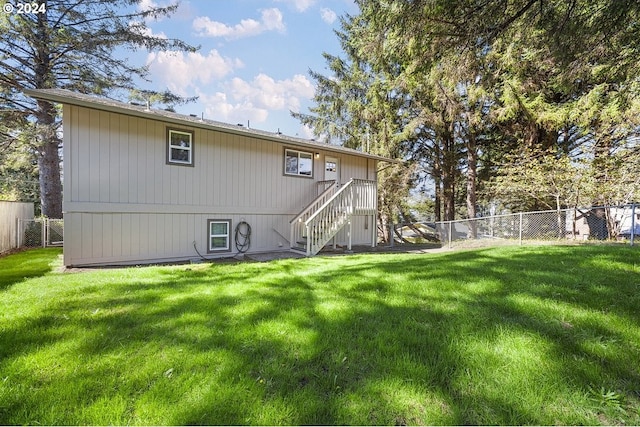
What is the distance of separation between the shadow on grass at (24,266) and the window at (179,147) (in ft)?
11.6

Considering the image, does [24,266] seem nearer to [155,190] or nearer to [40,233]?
[155,190]

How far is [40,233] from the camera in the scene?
32.5 ft

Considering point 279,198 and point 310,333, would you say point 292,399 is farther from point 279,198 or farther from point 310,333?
point 279,198

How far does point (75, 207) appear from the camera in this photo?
6297mm

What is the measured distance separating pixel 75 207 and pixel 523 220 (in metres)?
12.4

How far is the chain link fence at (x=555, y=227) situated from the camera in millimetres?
8852

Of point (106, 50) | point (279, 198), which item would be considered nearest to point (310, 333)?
point (279, 198)

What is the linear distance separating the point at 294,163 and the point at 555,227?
28.1 feet

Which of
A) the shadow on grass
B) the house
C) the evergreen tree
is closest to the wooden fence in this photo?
the shadow on grass

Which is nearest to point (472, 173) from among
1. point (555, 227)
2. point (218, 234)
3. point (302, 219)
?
point (555, 227)

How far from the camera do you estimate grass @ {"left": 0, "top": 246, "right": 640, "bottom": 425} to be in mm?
1613

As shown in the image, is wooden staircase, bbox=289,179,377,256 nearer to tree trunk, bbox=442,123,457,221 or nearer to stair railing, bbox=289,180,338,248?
stair railing, bbox=289,180,338,248

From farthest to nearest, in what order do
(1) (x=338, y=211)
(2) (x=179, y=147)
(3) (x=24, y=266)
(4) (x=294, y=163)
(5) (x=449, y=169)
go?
1. (5) (x=449, y=169)
2. (4) (x=294, y=163)
3. (1) (x=338, y=211)
4. (2) (x=179, y=147)
5. (3) (x=24, y=266)

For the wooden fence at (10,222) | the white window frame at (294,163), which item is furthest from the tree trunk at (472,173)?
the wooden fence at (10,222)
